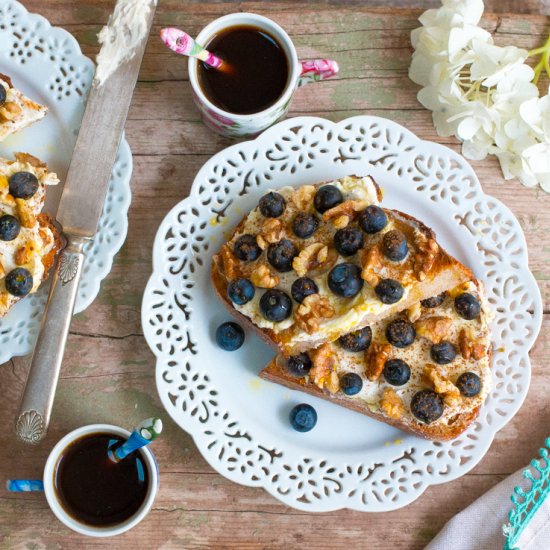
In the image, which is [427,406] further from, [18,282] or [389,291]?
[18,282]

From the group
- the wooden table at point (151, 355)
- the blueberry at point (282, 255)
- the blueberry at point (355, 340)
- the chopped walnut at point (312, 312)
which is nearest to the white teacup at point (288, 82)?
the wooden table at point (151, 355)

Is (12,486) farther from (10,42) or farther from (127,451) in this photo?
(10,42)

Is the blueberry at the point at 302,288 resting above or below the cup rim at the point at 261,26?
below

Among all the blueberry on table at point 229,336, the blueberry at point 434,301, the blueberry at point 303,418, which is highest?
the blueberry at point 434,301

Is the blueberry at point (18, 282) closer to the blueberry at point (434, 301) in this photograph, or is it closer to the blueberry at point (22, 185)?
the blueberry at point (22, 185)

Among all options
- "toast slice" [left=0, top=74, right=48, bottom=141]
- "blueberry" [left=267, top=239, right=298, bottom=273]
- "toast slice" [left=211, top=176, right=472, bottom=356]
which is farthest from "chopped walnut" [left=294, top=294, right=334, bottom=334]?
"toast slice" [left=0, top=74, right=48, bottom=141]

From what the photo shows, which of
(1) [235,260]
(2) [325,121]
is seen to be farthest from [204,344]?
(2) [325,121]

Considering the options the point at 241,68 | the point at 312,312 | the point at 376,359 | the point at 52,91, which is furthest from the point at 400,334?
the point at 52,91
